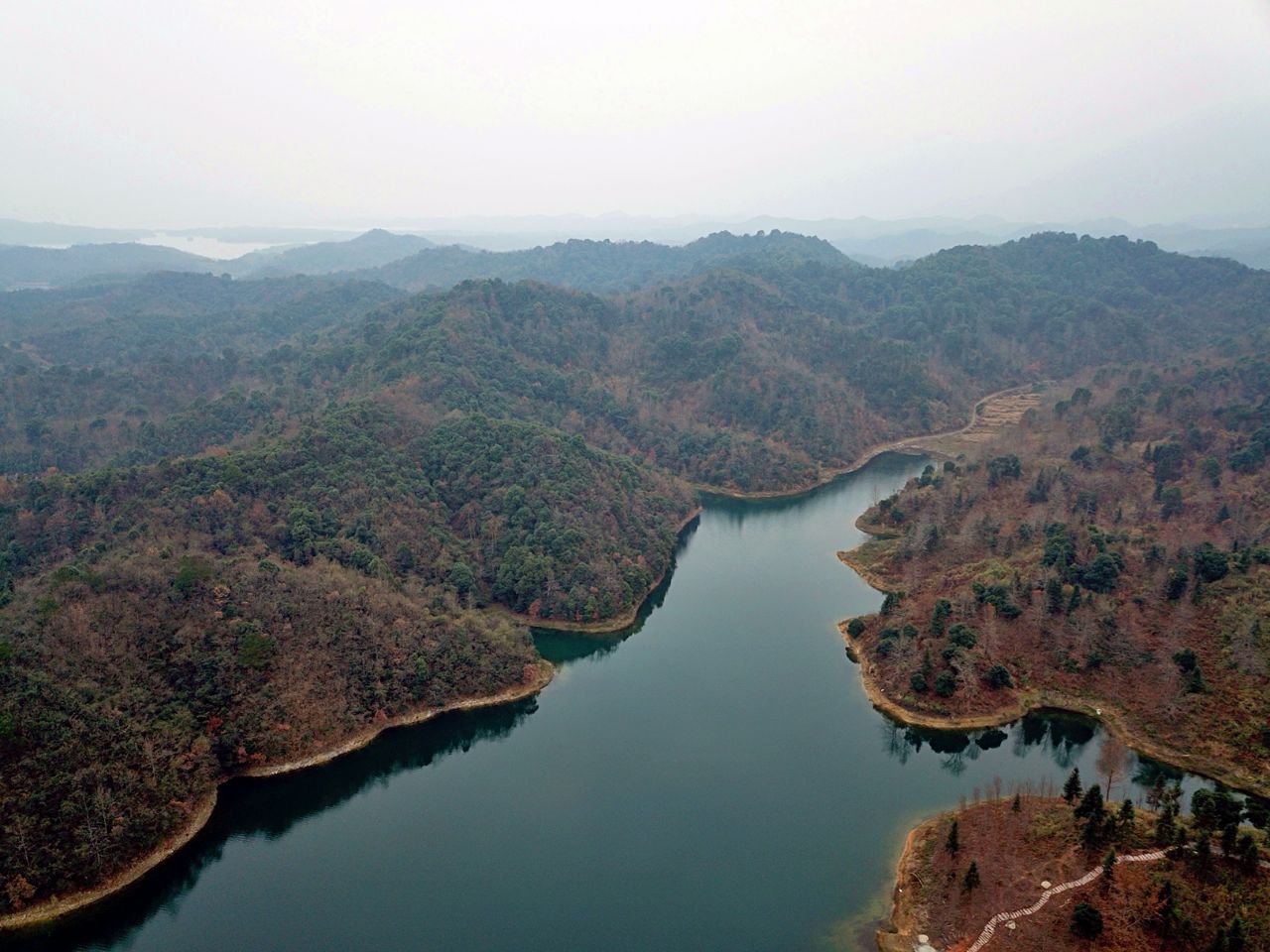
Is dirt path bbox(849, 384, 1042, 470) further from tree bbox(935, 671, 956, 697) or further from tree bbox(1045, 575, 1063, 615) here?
tree bbox(935, 671, 956, 697)

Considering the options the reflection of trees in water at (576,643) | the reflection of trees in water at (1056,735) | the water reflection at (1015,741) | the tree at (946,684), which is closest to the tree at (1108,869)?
the water reflection at (1015,741)

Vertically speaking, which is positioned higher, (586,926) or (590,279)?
(590,279)

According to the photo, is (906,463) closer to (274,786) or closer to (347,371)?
(347,371)

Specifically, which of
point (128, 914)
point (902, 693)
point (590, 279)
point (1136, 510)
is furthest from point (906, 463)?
point (590, 279)

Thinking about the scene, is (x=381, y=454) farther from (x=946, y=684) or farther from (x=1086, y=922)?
(x=1086, y=922)

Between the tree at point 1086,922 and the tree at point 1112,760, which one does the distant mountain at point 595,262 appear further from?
the tree at point 1086,922
